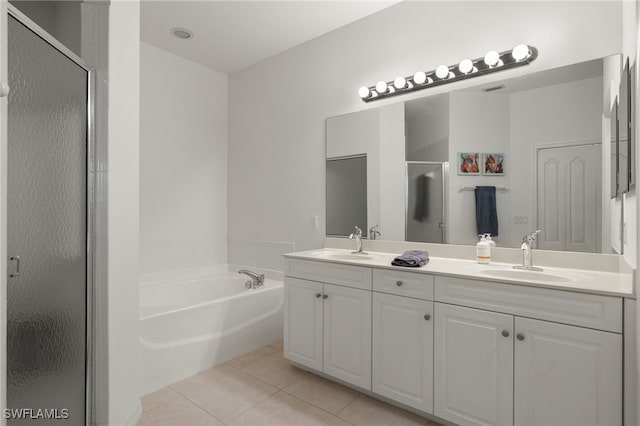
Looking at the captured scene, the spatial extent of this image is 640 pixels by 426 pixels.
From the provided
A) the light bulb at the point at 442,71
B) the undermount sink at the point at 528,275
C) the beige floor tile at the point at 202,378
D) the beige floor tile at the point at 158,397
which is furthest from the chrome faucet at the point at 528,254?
the beige floor tile at the point at 158,397

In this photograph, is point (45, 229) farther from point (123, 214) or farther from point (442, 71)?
point (442, 71)

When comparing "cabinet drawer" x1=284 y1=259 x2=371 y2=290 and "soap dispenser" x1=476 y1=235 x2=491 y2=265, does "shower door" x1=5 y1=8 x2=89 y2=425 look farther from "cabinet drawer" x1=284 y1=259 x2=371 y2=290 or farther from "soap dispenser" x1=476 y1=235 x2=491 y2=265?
"soap dispenser" x1=476 y1=235 x2=491 y2=265

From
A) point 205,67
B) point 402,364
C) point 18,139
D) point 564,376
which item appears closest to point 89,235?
point 18,139

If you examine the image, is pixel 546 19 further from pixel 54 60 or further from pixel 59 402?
pixel 59 402

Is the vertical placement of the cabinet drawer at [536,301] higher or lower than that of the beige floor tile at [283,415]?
higher

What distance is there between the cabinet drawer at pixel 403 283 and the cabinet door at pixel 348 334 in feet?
0.37

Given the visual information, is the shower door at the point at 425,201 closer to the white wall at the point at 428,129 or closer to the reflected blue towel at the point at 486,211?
the white wall at the point at 428,129

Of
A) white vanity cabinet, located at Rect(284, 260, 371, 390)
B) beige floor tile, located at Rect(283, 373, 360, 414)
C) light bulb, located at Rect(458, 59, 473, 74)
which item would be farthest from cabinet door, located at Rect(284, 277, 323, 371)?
light bulb, located at Rect(458, 59, 473, 74)

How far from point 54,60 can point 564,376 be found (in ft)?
8.13

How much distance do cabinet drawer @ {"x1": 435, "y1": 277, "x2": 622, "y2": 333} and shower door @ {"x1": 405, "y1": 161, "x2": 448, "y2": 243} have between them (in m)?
0.63

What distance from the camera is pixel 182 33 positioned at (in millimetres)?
2938

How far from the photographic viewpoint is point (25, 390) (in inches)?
50.8

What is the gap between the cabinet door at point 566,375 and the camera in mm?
1348

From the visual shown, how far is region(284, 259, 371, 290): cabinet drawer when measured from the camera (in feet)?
6.85
